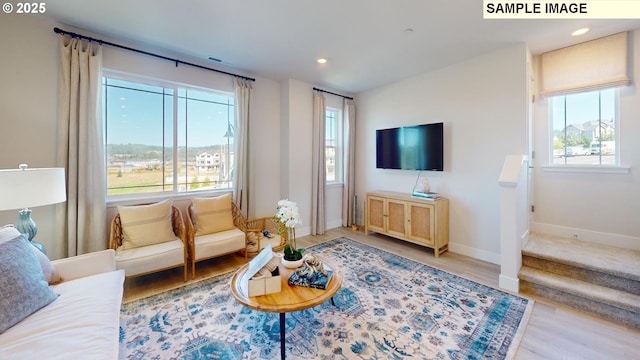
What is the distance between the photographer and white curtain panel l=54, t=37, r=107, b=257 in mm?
2387

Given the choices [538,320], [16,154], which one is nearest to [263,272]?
[538,320]

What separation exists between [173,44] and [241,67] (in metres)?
0.91

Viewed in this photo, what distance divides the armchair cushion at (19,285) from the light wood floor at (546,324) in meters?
1.06

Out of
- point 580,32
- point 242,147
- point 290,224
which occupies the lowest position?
point 290,224

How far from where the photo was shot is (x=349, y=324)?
6.44 ft

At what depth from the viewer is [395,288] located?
252 cm

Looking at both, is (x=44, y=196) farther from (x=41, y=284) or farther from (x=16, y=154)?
(x=16, y=154)

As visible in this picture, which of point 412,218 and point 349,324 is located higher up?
point 412,218

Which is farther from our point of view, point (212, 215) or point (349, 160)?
point (349, 160)

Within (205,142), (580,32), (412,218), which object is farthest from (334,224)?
(580,32)

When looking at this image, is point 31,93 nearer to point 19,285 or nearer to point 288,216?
point 19,285

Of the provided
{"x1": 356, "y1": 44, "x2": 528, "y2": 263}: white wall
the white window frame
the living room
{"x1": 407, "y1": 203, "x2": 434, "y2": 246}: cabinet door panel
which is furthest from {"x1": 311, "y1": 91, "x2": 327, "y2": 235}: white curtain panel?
the white window frame

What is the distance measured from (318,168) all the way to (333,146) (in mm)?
783

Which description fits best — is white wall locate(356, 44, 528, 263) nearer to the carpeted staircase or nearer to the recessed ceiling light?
the recessed ceiling light
